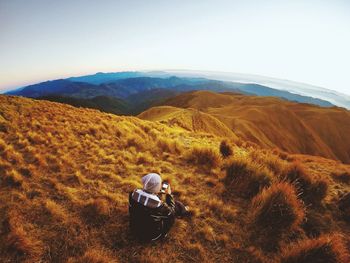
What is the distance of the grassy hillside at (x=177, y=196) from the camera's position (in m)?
3.63

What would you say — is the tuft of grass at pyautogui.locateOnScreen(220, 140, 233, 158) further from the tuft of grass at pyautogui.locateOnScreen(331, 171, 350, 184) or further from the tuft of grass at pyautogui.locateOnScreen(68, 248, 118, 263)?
the tuft of grass at pyautogui.locateOnScreen(68, 248, 118, 263)

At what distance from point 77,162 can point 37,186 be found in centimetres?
187

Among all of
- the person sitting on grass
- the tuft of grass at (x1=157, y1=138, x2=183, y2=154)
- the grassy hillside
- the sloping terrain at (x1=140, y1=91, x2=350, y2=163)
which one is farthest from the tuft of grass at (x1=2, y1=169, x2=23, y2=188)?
the sloping terrain at (x1=140, y1=91, x2=350, y2=163)

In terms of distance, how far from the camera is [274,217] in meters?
4.33

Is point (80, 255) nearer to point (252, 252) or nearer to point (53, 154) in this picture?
point (252, 252)

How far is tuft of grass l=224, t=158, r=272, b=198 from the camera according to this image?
573cm

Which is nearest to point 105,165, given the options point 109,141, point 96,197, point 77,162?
point 77,162

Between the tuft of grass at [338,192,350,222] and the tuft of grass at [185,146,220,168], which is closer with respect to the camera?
the tuft of grass at [338,192,350,222]

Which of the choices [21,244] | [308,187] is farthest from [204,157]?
[21,244]

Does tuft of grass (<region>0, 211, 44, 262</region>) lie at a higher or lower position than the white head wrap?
lower

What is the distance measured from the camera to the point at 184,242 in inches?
156

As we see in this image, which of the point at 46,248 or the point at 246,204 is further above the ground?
the point at 46,248

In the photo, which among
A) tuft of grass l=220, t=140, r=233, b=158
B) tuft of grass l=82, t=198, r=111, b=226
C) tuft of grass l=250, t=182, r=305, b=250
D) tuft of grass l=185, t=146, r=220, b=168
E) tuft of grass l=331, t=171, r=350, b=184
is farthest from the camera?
tuft of grass l=220, t=140, r=233, b=158

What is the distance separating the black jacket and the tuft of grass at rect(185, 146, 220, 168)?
152 inches
